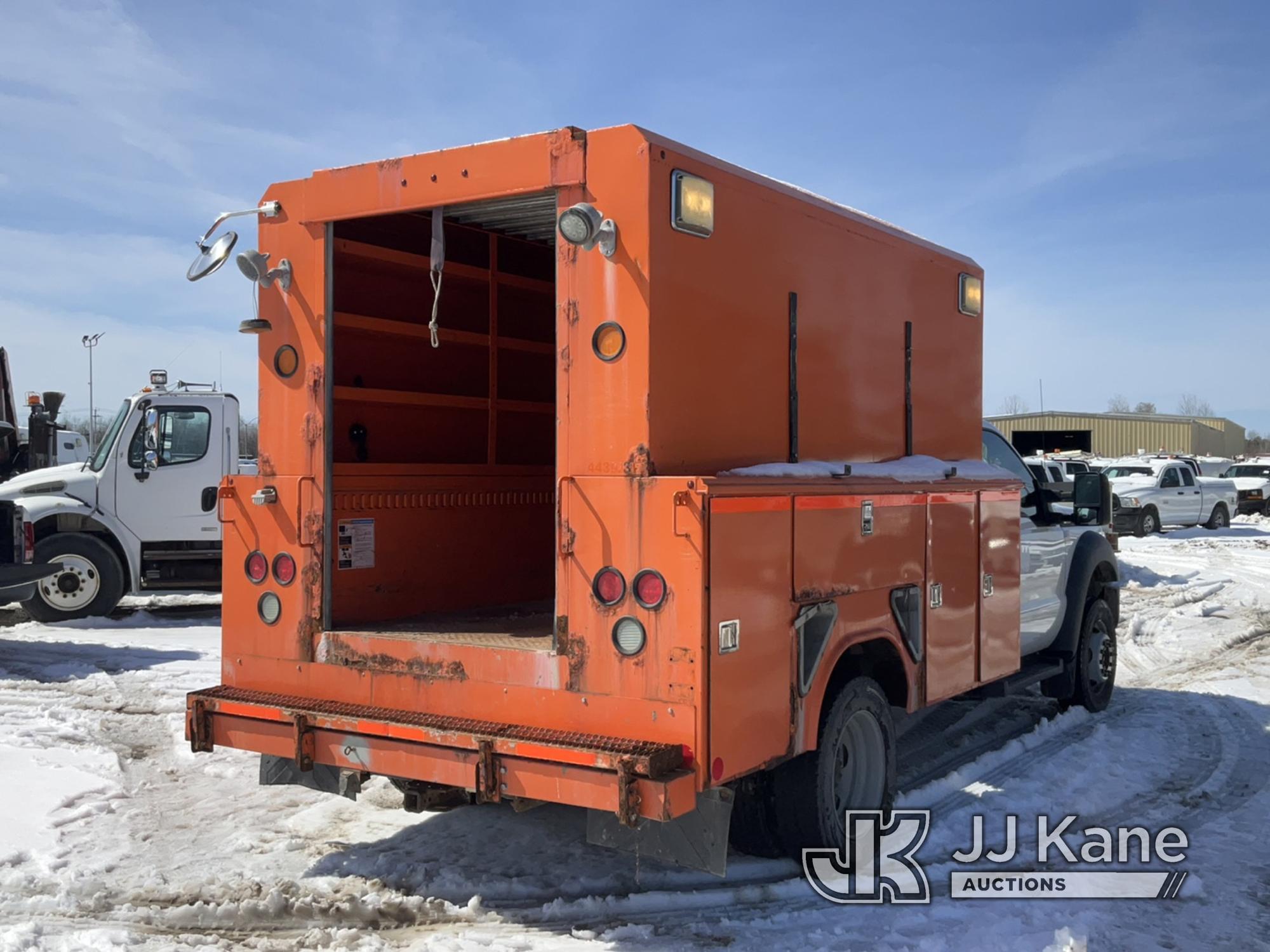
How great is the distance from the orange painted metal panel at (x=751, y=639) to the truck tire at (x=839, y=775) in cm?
47

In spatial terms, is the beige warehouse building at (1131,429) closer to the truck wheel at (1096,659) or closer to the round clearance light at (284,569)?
the truck wheel at (1096,659)

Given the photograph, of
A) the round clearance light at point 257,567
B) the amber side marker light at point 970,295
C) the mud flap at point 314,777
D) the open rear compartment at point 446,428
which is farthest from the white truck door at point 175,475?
the amber side marker light at point 970,295

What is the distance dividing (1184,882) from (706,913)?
7.55ft

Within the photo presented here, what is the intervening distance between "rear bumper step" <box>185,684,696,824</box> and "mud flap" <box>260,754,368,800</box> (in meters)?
0.19

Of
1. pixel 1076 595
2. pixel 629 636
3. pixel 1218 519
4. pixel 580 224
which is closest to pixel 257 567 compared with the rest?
pixel 629 636

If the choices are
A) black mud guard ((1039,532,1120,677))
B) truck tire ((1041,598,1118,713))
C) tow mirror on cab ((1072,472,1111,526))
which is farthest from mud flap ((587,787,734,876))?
tow mirror on cab ((1072,472,1111,526))

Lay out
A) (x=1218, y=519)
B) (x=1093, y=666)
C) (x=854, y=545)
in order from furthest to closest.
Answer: (x=1218, y=519) < (x=1093, y=666) < (x=854, y=545)

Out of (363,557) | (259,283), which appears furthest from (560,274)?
(363,557)

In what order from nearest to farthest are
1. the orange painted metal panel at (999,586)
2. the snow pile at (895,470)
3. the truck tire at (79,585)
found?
the snow pile at (895,470)
the orange painted metal panel at (999,586)
the truck tire at (79,585)

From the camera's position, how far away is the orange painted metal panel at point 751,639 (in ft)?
13.0

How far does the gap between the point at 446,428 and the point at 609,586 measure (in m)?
2.60

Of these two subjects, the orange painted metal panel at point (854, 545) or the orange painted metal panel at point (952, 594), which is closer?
the orange painted metal panel at point (854, 545)

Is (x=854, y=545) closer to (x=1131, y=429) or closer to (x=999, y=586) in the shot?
(x=999, y=586)

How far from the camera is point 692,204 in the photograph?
436cm
